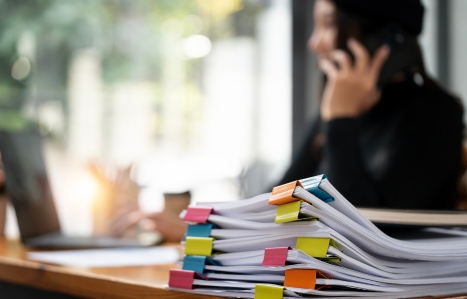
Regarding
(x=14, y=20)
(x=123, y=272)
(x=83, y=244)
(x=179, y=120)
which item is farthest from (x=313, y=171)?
(x=14, y=20)

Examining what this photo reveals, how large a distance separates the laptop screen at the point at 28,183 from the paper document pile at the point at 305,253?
2.44ft

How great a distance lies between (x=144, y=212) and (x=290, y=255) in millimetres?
888

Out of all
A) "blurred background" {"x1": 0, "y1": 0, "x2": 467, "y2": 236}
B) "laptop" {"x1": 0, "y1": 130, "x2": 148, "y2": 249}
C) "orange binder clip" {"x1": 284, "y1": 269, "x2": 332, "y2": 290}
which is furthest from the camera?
"blurred background" {"x1": 0, "y1": 0, "x2": 467, "y2": 236}

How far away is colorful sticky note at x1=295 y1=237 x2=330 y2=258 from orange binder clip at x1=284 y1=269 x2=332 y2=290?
2 centimetres

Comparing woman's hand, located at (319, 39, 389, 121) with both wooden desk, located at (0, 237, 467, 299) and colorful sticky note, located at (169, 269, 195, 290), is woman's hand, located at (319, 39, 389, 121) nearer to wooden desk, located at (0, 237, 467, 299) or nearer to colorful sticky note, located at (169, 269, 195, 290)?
wooden desk, located at (0, 237, 467, 299)

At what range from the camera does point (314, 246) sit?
48cm

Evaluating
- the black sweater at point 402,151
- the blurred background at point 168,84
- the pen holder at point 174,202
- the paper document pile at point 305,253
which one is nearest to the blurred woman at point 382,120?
the black sweater at point 402,151

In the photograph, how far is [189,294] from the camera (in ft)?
1.88

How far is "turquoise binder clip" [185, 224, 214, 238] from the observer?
0.58 metres

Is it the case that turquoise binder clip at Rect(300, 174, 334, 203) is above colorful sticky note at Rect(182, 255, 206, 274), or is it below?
above

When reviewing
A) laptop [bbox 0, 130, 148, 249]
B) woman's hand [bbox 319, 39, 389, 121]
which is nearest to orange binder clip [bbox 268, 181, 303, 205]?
laptop [bbox 0, 130, 148, 249]

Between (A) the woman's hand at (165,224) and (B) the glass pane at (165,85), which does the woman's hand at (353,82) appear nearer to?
(A) the woman's hand at (165,224)

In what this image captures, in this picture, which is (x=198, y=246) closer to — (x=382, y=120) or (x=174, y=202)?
(x=174, y=202)

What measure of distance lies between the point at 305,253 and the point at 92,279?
349 mm
